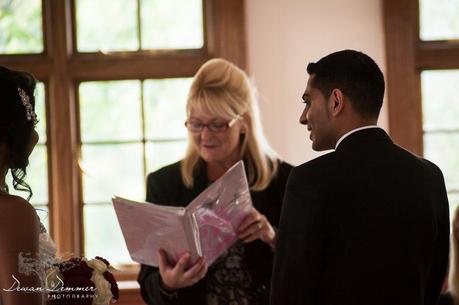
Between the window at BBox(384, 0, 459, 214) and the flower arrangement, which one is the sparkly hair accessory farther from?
the window at BBox(384, 0, 459, 214)

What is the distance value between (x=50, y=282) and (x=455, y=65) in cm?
274

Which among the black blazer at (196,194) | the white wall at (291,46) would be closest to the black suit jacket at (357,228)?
the black blazer at (196,194)

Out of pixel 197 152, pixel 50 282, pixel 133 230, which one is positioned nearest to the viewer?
pixel 50 282

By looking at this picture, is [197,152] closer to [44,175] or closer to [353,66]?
[353,66]

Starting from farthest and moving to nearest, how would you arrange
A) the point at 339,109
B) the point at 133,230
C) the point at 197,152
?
the point at 197,152 → the point at 133,230 → the point at 339,109

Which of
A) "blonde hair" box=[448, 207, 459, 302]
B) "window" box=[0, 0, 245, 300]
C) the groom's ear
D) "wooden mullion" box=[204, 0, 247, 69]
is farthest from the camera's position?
"window" box=[0, 0, 245, 300]

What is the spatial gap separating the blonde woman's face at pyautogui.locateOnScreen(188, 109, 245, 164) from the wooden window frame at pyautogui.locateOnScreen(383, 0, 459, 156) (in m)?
1.32

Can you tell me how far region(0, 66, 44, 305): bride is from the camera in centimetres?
162

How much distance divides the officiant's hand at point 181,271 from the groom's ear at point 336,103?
742mm

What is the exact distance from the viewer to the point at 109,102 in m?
4.00

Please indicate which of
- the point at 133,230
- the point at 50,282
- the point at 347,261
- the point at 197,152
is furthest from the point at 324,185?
the point at 197,152

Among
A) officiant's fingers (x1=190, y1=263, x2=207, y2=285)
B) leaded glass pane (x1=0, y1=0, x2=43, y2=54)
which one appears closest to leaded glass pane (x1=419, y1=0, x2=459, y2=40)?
leaded glass pane (x1=0, y1=0, x2=43, y2=54)

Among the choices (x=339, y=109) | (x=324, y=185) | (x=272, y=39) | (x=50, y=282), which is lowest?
(x=50, y=282)

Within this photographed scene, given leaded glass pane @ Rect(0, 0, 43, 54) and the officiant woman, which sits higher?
leaded glass pane @ Rect(0, 0, 43, 54)
